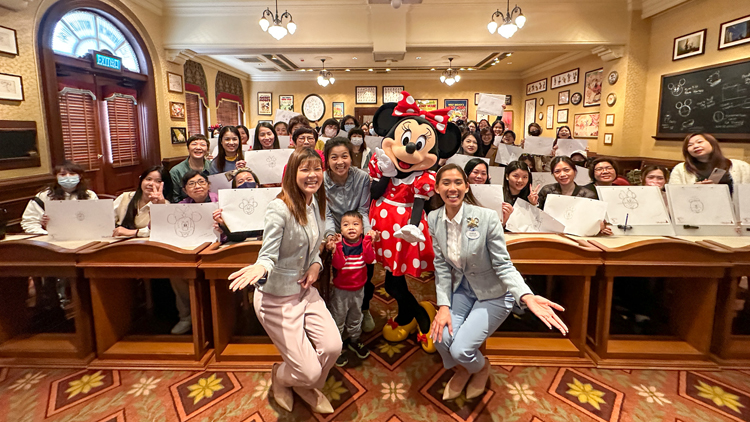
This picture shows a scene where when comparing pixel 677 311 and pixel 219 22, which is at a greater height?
pixel 219 22

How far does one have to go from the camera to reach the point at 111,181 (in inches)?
204

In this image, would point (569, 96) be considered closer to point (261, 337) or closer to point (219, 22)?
point (219, 22)

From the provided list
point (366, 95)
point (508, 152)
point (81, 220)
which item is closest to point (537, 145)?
point (508, 152)

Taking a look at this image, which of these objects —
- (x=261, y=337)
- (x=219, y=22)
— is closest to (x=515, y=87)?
(x=219, y=22)

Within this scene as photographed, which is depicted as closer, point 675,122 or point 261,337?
point 261,337

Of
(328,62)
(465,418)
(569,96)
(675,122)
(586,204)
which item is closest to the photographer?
(465,418)

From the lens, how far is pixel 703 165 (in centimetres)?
285

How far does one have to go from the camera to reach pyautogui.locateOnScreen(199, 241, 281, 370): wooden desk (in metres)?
2.05

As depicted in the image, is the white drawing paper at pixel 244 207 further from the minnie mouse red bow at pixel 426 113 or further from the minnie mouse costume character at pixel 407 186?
the minnie mouse red bow at pixel 426 113

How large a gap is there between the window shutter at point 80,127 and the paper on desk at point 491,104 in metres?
4.75

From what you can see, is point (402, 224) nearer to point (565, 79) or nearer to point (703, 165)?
point (703, 165)

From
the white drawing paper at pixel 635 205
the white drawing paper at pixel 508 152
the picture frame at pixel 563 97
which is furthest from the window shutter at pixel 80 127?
the picture frame at pixel 563 97

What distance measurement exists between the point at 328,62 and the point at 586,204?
766 centimetres

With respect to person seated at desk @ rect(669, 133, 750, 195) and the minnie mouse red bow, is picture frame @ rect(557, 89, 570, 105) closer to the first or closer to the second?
person seated at desk @ rect(669, 133, 750, 195)
